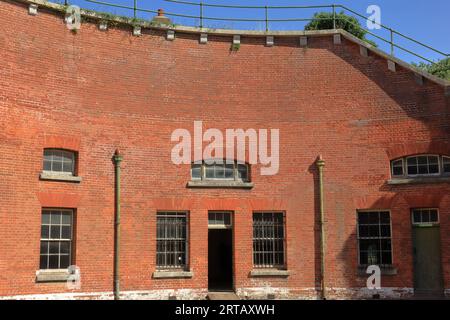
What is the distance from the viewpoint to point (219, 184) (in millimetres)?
17500

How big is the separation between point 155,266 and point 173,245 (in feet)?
2.89

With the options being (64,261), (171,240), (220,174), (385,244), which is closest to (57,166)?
(64,261)

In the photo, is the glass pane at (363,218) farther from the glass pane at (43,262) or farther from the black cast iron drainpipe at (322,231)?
the glass pane at (43,262)

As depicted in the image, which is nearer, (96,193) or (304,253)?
(96,193)

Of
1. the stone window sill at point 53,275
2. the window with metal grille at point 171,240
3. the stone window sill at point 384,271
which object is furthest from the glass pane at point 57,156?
the stone window sill at point 384,271

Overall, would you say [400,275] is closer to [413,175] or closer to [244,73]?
[413,175]

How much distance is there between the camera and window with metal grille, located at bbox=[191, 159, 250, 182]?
1769cm

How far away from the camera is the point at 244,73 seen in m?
18.2

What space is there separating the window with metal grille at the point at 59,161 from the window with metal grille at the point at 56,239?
47.8 inches

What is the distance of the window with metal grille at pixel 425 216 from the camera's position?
17078 mm

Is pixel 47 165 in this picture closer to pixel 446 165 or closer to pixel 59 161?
pixel 59 161

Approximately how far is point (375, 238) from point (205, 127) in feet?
21.8

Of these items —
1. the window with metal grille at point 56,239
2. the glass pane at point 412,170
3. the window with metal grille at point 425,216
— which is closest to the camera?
the window with metal grille at point 56,239

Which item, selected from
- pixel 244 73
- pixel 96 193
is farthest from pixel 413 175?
pixel 96 193
